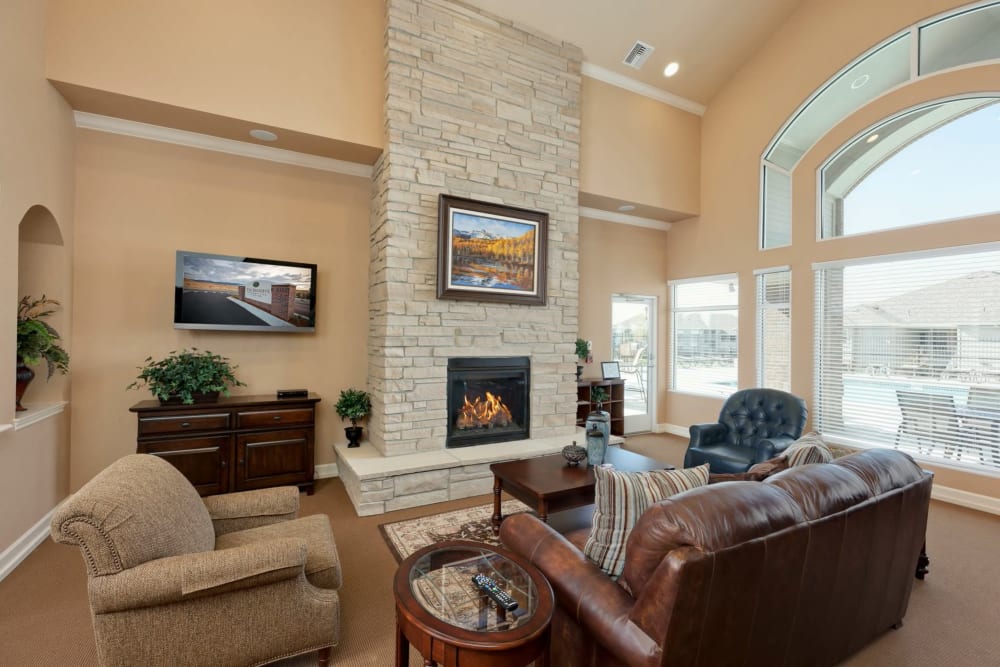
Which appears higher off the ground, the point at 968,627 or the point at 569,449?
the point at 569,449

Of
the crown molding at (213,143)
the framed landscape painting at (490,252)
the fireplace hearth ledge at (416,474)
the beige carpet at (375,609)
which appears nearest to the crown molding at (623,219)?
the framed landscape painting at (490,252)

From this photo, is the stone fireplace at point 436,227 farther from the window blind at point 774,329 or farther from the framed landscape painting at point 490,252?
the window blind at point 774,329

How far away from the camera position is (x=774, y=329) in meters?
5.75

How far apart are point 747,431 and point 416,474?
326 cm

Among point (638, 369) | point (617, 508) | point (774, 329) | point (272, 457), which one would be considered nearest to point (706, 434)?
point (774, 329)

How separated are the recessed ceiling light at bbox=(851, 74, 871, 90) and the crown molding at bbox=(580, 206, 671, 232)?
2.64 meters

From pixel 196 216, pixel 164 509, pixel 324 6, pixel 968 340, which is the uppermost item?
pixel 324 6

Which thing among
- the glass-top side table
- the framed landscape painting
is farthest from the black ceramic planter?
the glass-top side table

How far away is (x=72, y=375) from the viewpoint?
3.75 metres

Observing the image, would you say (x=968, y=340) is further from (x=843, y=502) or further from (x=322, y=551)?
(x=322, y=551)

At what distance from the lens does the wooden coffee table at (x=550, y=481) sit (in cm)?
292

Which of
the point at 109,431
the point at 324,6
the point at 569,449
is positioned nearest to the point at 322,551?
the point at 569,449

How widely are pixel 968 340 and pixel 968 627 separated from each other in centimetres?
299

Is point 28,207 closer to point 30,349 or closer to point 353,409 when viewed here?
point 30,349
